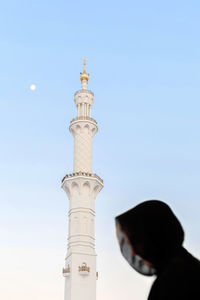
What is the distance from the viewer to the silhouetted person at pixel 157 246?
2.27 m

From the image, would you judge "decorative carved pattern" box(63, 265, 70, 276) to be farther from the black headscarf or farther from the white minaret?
the black headscarf

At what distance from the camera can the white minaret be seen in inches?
1304

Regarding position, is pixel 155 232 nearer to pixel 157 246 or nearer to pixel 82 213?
pixel 157 246

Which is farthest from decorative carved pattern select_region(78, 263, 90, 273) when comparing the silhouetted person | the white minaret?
the silhouetted person

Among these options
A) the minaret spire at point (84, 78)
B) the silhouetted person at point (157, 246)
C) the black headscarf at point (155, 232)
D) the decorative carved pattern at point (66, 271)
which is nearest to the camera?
the silhouetted person at point (157, 246)

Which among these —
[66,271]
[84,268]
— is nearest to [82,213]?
[84,268]

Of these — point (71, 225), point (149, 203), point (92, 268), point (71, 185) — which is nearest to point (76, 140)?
point (71, 185)

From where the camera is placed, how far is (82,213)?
34312 millimetres

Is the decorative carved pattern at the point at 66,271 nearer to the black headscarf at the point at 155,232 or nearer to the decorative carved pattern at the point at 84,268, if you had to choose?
the decorative carved pattern at the point at 84,268

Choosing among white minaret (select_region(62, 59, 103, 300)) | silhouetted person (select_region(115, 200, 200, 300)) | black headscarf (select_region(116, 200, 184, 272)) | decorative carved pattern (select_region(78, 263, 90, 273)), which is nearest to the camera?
silhouetted person (select_region(115, 200, 200, 300))

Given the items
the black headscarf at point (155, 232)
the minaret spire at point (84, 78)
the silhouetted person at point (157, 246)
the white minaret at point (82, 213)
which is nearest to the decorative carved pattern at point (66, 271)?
the white minaret at point (82, 213)

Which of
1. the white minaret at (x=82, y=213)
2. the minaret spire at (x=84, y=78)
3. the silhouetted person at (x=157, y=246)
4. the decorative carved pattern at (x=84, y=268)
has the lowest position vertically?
the silhouetted person at (x=157, y=246)

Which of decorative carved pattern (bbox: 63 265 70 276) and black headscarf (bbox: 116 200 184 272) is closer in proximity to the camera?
black headscarf (bbox: 116 200 184 272)

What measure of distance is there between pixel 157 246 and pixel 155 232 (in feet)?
0.24
